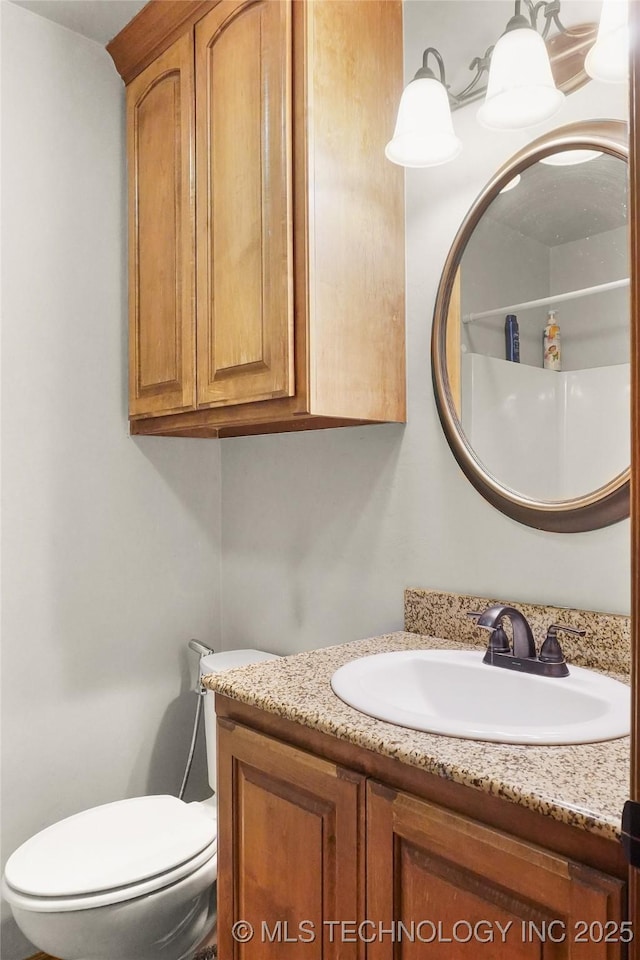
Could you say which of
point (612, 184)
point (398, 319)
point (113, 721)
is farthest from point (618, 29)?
point (113, 721)

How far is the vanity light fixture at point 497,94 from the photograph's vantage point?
3.98 feet

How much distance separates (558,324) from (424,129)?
0.48 metres

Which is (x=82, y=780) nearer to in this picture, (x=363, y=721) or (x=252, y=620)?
(x=252, y=620)

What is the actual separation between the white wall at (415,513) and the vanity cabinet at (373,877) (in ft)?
1.89

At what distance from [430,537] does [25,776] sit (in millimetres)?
1260

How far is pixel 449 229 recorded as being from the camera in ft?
4.99

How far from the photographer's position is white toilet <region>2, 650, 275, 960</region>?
134cm

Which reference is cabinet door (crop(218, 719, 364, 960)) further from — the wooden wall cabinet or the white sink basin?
the wooden wall cabinet

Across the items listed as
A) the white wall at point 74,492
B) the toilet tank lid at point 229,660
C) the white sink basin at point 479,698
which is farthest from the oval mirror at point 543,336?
the white wall at point 74,492

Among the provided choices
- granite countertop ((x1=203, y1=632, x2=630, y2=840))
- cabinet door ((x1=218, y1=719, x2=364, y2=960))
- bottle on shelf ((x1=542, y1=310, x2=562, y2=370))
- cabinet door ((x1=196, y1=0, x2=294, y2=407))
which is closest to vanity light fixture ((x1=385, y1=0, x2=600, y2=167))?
cabinet door ((x1=196, y1=0, x2=294, y2=407))

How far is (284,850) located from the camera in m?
1.09

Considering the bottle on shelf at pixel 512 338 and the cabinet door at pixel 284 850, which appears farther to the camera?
the bottle on shelf at pixel 512 338

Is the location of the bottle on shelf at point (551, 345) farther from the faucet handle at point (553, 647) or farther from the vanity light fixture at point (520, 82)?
the faucet handle at point (553, 647)

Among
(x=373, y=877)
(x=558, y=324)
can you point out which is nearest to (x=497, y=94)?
(x=558, y=324)
